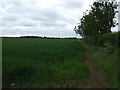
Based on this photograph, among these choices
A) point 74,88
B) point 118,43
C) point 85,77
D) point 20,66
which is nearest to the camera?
point 74,88

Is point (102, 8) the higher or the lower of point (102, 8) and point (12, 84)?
the higher

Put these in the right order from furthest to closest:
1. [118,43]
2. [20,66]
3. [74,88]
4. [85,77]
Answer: [118,43]
[20,66]
[85,77]
[74,88]

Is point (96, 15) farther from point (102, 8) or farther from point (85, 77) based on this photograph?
point (85, 77)

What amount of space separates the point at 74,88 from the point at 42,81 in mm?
1448

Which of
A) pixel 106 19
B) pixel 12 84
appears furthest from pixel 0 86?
pixel 106 19

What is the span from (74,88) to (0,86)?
263 centimetres

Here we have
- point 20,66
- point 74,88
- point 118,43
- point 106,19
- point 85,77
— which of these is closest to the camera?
point 74,88

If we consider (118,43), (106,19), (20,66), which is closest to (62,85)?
(20,66)

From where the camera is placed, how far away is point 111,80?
26.0 feet

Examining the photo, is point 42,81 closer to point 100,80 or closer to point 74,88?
point 74,88

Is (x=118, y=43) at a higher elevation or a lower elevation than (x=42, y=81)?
higher

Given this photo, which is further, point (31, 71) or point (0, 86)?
point (31, 71)

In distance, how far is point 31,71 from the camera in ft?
29.8

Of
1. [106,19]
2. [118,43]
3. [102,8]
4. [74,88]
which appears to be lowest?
[74,88]
